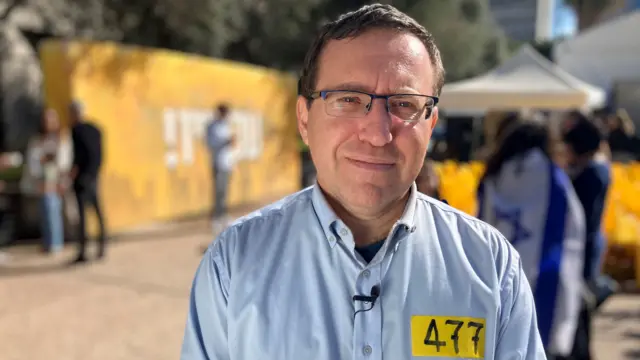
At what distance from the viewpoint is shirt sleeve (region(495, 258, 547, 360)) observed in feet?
4.20

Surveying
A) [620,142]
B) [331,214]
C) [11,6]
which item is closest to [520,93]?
[620,142]

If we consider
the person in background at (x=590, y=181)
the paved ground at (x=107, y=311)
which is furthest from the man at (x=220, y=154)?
the person in background at (x=590, y=181)

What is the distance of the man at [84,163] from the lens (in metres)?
6.52

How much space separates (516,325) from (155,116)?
859 centimetres

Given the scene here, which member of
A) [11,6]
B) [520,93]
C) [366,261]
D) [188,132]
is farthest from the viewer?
[11,6]

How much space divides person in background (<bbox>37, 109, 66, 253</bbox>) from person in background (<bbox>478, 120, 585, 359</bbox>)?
5.72m

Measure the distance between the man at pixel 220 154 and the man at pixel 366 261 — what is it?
713 cm

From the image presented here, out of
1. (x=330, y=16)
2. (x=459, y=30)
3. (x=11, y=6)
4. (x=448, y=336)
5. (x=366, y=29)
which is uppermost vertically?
(x=330, y=16)

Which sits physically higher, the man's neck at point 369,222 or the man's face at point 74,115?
the man's neck at point 369,222

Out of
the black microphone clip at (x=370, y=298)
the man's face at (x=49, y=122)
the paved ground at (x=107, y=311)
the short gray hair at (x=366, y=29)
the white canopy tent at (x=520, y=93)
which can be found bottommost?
the paved ground at (x=107, y=311)

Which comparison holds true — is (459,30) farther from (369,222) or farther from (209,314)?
(209,314)

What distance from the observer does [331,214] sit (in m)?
1.32

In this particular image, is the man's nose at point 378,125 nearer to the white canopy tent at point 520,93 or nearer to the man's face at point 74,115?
the white canopy tent at point 520,93

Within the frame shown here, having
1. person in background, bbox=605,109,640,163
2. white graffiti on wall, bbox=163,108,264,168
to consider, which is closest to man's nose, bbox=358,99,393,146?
white graffiti on wall, bbox=163,108,264,168
